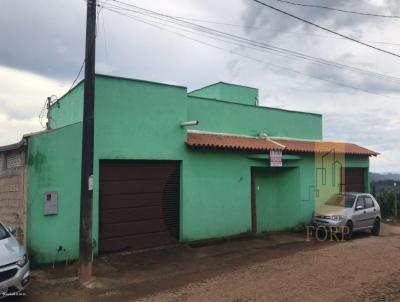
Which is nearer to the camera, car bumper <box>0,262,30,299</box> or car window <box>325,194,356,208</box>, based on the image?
car bumper <box>0,262,30,299</box>

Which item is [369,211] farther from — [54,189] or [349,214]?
[54,189]

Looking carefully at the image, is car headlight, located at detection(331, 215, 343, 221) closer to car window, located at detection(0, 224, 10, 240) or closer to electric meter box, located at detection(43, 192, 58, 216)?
electric meter box, located at detection(43, 192, 58, 216)

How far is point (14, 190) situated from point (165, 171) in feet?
13.7

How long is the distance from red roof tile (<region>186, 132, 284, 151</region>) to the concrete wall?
4777mm

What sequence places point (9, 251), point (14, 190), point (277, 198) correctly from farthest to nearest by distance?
Answer: point (277, 198) < point (14, 190) < point (9, 251)

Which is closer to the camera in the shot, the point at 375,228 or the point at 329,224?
the point at 329,224

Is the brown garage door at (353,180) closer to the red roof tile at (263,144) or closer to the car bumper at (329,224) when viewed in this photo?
the red roof tile at (263,144)

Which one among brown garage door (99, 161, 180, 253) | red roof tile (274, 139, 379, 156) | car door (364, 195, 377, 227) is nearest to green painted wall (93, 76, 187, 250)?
brown garage door (99, 161, 180, 253)

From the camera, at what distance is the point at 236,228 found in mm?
14555

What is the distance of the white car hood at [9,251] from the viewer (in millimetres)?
7311

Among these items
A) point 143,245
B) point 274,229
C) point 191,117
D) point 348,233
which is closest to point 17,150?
point 143,245

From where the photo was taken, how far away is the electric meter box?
34.2 feet

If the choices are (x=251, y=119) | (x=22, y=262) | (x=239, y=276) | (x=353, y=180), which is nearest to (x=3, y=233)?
(x=22, y=262)

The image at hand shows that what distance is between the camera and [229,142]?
46.9 ft
